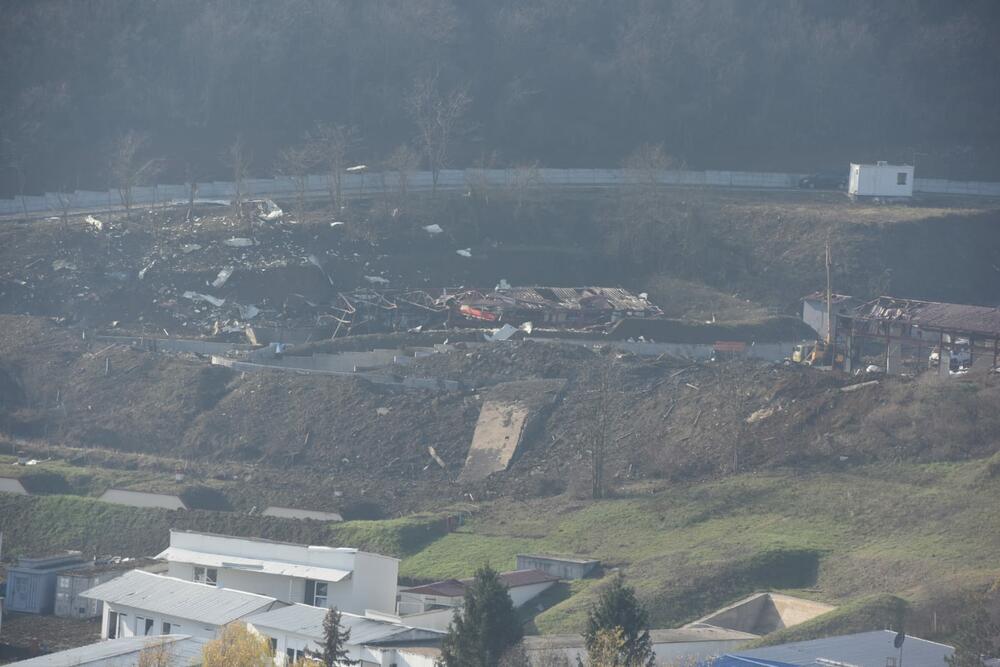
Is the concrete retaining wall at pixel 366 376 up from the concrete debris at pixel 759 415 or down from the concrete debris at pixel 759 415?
up

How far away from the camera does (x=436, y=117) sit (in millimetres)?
63312

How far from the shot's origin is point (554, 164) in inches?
2557

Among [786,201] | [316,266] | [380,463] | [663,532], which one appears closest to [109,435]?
[380,463]

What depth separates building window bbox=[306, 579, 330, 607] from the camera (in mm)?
30094

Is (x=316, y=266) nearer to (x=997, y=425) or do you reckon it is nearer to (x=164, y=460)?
(x=164, y=460)

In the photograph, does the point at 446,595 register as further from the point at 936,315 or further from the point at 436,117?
the point at 436,117

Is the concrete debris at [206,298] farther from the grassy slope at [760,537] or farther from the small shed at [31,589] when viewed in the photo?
the small shed at [31,589]

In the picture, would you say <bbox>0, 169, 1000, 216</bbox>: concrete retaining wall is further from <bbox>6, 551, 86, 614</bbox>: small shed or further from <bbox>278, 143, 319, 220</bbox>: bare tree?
<bbox>6, 551, 86, 614</bbox>: small shed

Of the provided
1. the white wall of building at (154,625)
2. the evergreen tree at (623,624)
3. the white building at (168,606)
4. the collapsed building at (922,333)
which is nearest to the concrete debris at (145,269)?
the collapsed building at (922,333)

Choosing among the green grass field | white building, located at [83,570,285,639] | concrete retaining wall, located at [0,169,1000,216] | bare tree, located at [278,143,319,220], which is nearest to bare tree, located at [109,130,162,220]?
concrete retaining wall, located at [0,169,1000,216]

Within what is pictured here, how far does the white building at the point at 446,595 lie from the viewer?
28.2 m

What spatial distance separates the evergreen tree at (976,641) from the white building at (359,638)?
7.33 metres

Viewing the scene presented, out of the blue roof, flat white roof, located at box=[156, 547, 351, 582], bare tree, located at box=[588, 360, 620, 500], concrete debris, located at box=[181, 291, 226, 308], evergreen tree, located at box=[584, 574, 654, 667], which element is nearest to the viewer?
the blue roof

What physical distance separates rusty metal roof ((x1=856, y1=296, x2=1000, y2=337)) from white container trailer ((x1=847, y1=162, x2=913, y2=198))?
49.4 ft
